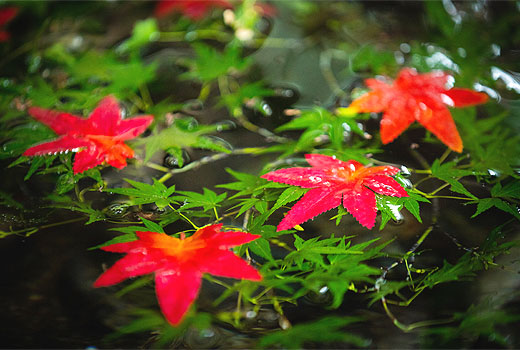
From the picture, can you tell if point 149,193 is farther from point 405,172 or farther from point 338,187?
point 405,172

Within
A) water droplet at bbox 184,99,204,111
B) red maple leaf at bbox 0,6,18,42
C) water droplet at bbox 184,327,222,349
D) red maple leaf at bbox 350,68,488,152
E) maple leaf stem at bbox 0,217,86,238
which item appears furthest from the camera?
red maple leaf at bbox 0,6,18,42

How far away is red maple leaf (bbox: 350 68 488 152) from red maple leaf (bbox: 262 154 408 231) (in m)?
0.14

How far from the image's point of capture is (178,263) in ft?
1.98

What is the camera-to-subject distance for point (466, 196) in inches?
28.6

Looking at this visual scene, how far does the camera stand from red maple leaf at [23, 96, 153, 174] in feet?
2.61

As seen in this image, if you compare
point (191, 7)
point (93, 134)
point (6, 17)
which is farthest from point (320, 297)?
point (6, 17)

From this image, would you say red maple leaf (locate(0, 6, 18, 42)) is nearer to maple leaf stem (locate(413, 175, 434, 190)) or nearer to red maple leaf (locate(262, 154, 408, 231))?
red maple leaf (locate(262, 154, 408, 231))

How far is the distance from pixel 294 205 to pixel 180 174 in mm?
215

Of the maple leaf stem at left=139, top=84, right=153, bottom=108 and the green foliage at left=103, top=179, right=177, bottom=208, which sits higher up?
the maple leaf stem at left=139, top=84, right=153, bottom=108

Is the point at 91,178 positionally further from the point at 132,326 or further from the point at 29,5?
the point at 29,5

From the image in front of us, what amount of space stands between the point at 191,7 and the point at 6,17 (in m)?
0.45

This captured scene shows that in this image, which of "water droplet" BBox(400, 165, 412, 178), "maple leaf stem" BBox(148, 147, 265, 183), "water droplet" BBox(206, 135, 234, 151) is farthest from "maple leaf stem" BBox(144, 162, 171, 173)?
"water droplet" BBox(400, 165, 412, 178)

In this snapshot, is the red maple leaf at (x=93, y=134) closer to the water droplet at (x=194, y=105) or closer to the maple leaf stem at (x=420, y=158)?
the water droplet at (x=194, y=105)

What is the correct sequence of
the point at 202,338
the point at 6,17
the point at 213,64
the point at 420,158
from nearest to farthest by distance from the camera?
the point at 202,338 < the point at 420,158 < the point at 213,64 < the point at 6,17
